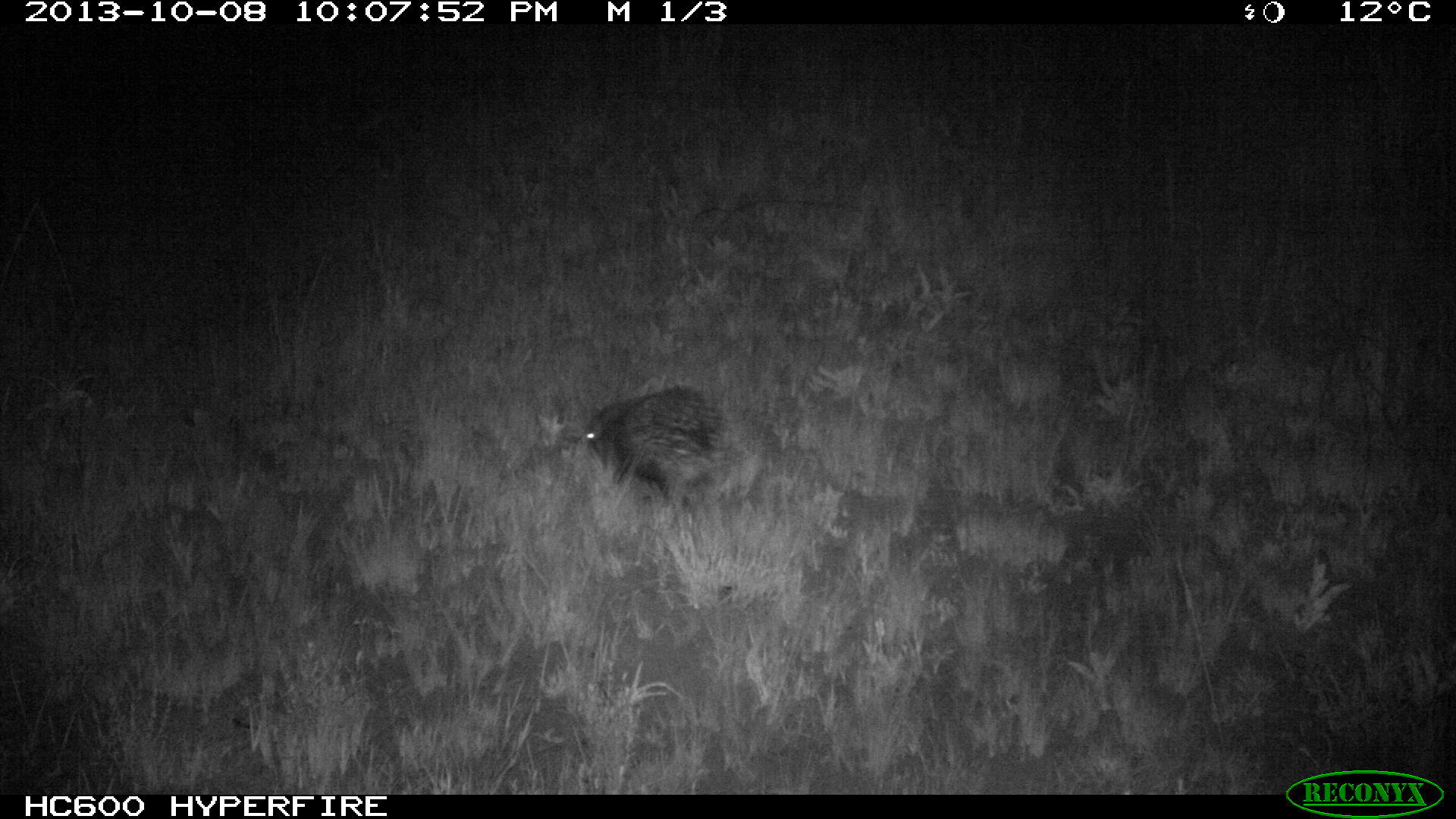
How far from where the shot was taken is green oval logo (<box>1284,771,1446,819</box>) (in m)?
3.21

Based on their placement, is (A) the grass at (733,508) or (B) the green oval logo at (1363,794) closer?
(B) the green oval logo at (1363,794)

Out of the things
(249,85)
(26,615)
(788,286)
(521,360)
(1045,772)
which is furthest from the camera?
(249,85)

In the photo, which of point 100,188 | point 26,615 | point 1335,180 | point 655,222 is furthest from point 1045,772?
point 100,188

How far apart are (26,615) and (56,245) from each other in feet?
17.7

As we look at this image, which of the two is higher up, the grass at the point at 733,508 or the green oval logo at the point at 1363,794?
the grass at the point at 733,508

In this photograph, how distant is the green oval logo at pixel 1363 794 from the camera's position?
10.5ft

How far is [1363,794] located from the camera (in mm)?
3316

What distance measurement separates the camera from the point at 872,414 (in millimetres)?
6020

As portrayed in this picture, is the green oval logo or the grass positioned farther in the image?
the grass

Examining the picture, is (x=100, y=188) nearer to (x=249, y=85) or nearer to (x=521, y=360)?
(x=249, y=85)

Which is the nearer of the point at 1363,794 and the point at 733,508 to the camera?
the point at 1363,794

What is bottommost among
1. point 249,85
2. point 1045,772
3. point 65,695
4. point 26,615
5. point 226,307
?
point 1045,772

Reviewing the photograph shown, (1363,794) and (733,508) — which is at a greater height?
(733,508)

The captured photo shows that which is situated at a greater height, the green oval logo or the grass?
the grass
